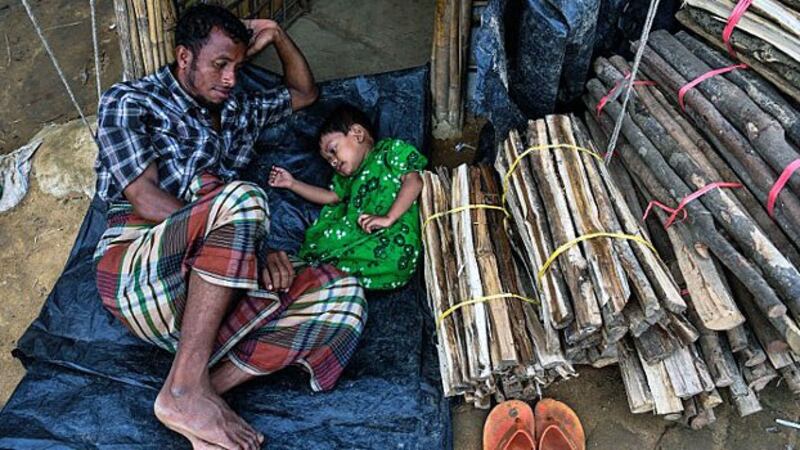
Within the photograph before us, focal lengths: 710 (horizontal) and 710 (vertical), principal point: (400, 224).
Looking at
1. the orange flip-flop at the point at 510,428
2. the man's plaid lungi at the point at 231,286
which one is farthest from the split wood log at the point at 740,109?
the man's plaid lungi at the point at 231,286

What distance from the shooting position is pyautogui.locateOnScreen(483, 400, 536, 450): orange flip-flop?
263 cm

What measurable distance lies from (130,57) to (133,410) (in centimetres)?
167

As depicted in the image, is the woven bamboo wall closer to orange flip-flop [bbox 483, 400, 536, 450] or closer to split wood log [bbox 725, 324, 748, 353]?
orange flip-flop [bbox 483, 400, 536, 450]

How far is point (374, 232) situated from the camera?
3064 mm

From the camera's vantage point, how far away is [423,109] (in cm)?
365

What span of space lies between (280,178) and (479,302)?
1.23 m

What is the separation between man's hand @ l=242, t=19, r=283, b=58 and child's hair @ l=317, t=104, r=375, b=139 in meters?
0.44

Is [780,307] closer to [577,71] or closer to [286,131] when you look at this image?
[577,71]

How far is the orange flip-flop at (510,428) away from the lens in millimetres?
2633

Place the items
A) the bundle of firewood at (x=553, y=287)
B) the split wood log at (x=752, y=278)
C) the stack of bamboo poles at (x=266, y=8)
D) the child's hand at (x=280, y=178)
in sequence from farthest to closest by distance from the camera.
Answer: the stack of bamboo poles at (x=266, y=8)
the child's hand at (x=280, y=178)
the bundle of firewood at (x=553, y=287)
the split wood log at (x=752, y=278)

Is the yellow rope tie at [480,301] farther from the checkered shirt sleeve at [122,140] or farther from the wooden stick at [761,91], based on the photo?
the checkered shirt sleeve at [122,140]

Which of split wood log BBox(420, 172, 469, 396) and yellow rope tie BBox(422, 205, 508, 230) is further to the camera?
yellow rope tie BBox(422, 205, 508, 230)

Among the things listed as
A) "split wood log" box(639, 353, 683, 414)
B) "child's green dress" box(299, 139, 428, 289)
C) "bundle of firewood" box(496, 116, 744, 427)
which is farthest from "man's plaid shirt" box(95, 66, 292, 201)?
"split wood log" box(639, 353, 683, 414)

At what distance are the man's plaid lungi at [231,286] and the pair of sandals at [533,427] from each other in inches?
24.6
